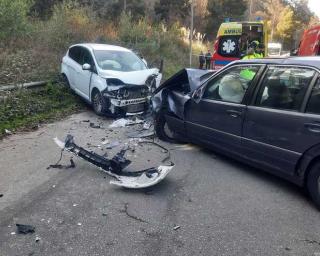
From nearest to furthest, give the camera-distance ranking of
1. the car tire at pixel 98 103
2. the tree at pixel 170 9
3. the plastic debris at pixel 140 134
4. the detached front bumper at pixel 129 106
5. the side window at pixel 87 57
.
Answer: the plastic debris at pixel 140 134 < the detached front bumper at pixel 129 106 < the car tire at pixel 98 103 < the side window at pixel 87 57 < the tree at pixel 170 9

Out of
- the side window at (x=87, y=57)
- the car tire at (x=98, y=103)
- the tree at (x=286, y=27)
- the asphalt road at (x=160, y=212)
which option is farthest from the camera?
the tree at (x=286, y=27)

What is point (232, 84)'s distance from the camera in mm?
5371

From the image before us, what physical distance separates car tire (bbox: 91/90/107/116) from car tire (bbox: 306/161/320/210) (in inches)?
214

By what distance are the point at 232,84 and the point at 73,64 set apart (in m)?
6.21

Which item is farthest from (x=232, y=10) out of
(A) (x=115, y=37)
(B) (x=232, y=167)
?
(B) (x=232, y=167)

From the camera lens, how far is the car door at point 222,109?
16.6 feet

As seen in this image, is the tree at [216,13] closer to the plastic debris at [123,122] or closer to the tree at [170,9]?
the tree at [170,9]

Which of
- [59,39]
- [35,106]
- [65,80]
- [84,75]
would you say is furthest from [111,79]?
[59,39]

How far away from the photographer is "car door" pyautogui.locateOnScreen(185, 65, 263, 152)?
16.6ft

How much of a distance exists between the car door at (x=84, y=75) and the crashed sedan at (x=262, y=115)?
12.3 ft

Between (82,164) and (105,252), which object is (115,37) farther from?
(105,252)

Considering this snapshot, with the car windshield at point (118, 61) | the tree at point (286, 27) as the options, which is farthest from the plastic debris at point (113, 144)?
the tree at point (286, 27)

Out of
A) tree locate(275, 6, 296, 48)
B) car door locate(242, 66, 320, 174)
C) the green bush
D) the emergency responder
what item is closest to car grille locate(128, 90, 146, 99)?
car door locate(242, 66, 320, 174)

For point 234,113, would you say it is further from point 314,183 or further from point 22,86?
point 22,86
